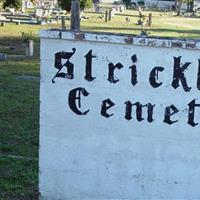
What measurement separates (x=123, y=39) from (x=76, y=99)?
687mm

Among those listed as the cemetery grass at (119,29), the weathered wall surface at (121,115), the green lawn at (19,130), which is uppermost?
the weathered wall surface at (121,115)

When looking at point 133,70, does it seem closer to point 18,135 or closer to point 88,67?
point 88,67

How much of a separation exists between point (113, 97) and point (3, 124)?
14.0ft

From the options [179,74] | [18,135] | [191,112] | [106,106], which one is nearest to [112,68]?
[106,106]

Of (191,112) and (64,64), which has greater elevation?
(64,64)

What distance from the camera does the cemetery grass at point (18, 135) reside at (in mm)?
6203

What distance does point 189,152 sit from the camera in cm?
527

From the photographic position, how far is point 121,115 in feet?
17.6

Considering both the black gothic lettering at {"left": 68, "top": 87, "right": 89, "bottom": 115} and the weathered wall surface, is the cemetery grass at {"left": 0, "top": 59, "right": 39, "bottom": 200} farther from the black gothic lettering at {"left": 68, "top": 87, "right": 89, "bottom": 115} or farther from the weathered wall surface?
the black gothic lettering at {"left": 68, "top": 87, "right": 89, "bottom": 115}

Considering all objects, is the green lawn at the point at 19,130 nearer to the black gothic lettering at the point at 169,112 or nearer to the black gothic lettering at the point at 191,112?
the black gothic lettering at the point at 169,112

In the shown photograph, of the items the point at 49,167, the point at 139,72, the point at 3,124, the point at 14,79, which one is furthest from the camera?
the point at 14,79

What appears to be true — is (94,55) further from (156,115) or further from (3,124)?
(3,124)

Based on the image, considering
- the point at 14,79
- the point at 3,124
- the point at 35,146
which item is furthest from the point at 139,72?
the point at 14,79

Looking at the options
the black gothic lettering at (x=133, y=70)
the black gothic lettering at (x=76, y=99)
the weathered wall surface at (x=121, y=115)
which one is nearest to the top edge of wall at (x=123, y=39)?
the weathered wall surface at (x=121, y=115)
